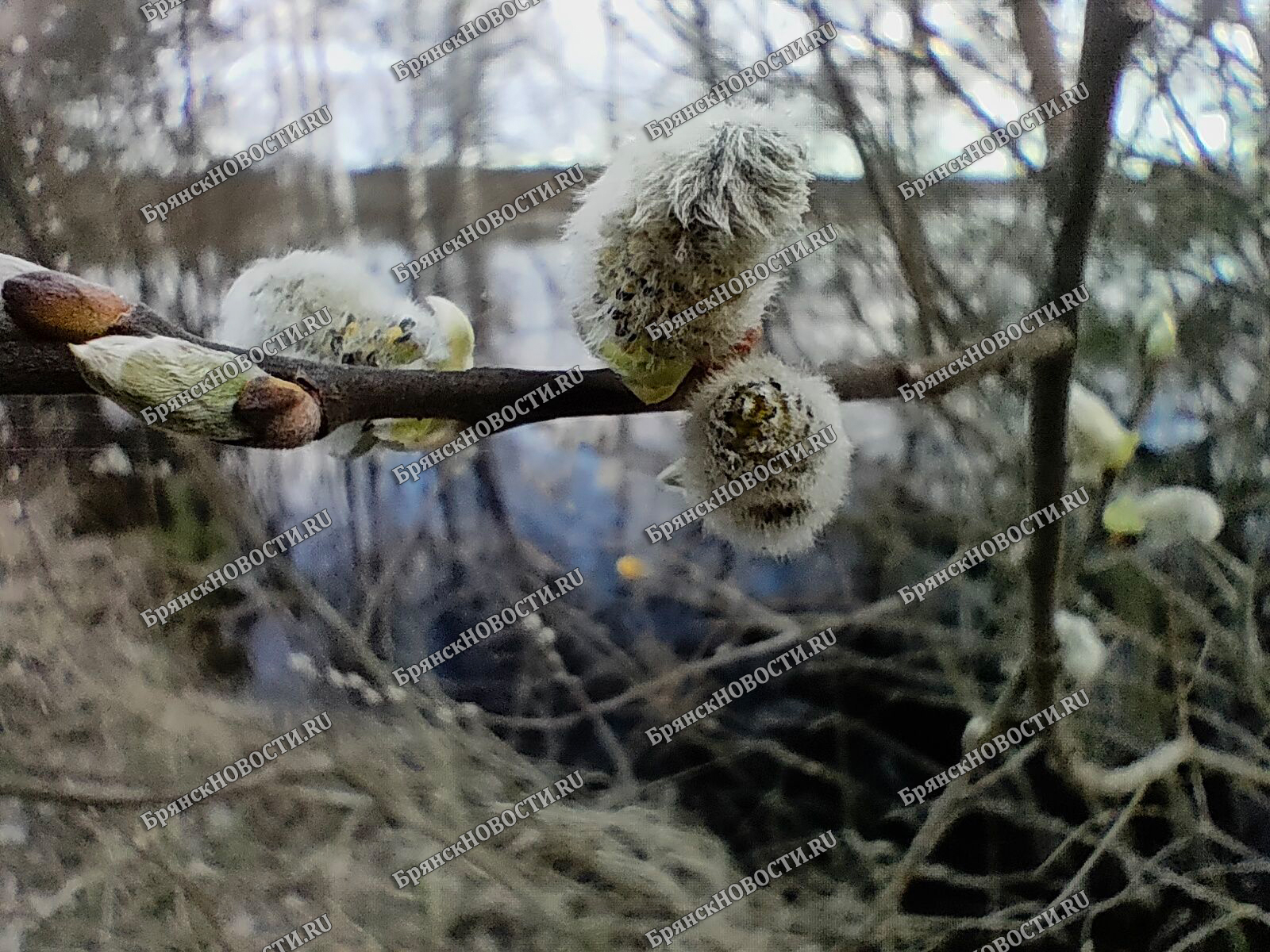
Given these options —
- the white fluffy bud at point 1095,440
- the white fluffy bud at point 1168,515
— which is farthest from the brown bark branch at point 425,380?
the white fluffy bud at point 1168,515

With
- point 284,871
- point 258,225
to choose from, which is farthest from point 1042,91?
point 284,871

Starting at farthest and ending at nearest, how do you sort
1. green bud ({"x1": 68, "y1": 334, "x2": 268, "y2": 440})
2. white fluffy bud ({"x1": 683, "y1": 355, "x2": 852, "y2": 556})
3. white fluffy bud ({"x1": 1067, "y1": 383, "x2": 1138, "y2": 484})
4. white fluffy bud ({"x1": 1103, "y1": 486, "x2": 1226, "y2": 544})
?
white fluffy bud ({"x1": 1103, "y1": 486, "x2": 1226, "y2": 544})
white fluffy bud ({"x1": 1067, "y1": 383, "x2": 1138, "y2": 484})
white fluffy bud ({"x1": 683, "y1": 355, "x2": 852, "y2": 556})
green bud ({"x1": 68, "y1": 334, "x2": 268, "y2": 440})

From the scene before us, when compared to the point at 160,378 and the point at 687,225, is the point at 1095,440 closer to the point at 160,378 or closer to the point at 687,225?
the point at 687,225

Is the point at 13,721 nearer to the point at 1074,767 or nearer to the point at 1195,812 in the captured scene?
the point at 1074,767

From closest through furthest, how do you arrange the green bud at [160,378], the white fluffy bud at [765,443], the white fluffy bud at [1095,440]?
the green bud at [160,378], the white fluffy bud at [765,443], the white fluffy bud at [1095,440]

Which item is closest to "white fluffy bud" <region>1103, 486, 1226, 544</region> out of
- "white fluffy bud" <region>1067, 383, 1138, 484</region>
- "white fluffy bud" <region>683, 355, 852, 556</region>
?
"white fluffy bud" <region>1067, 383, 1138, 484</region>

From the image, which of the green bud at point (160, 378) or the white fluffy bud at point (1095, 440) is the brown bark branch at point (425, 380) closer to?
the green bud at point (160, 378)

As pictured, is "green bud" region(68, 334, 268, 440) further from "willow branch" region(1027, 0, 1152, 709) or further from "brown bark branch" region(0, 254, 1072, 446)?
"willow branch" region(1027, 0, 1152, 709)
